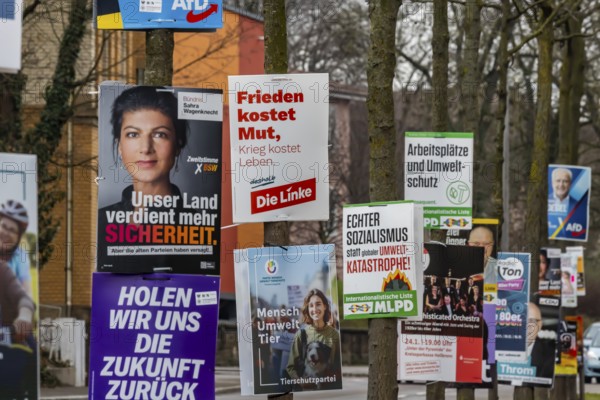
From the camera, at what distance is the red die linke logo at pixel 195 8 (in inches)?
403

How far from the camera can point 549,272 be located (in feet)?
81.2

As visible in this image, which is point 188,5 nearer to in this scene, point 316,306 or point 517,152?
point 316,306

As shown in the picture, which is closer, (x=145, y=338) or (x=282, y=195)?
(x=145, y=338)

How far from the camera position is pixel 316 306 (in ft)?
35.1

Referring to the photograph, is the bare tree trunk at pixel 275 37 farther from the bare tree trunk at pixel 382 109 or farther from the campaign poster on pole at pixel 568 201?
the campaign poster on pole at pixel 568 201

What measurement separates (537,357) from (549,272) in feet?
10.5

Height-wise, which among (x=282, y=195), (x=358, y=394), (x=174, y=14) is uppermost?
(x=174, y=14)

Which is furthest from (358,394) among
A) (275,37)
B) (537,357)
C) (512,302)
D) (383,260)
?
(275,37)

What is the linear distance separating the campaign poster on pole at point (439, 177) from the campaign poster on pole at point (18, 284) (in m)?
7.92

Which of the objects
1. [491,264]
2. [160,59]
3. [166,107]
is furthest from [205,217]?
[491,264]

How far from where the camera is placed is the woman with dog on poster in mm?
10695

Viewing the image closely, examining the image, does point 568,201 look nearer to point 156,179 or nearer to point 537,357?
point 537,357

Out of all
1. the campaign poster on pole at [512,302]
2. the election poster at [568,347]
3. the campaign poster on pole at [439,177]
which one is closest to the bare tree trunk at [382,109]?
Answer: the campaign poster on pole at [439,177]

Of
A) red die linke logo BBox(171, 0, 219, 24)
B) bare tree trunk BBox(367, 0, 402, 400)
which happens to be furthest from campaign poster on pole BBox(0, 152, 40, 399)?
bare tree trunk BBox(367, 0, 402, 400)
